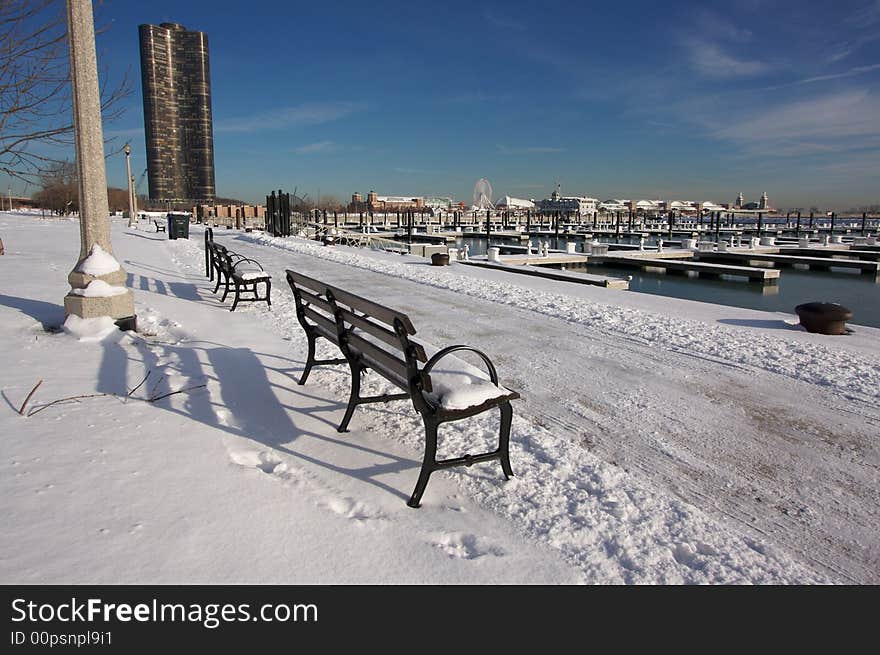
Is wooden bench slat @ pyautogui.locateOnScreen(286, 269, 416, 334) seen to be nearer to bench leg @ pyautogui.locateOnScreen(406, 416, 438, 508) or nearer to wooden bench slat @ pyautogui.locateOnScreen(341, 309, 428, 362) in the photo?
wooden bench slat @ pyautogui.locateOnScreen(341, 309, 428, 362)

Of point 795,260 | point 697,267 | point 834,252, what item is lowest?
point 697,267

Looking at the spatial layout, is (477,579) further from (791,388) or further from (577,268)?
(577,268)

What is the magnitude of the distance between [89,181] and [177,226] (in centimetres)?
2238

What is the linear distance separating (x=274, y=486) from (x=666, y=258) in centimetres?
3725

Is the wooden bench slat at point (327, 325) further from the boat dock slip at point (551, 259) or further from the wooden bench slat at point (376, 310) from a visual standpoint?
the boat dock slip at point (551, 259)

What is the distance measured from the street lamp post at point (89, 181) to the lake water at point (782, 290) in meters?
19.5

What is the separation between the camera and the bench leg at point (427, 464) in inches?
133

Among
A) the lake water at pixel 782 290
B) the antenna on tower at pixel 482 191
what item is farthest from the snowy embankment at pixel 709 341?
the antenna on tower at pixel 482 191

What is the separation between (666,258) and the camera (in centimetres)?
3684

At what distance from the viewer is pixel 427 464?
3.38 m

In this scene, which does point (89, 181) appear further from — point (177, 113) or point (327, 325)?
point (177, 113)

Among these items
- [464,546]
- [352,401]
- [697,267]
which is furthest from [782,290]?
[464,546]

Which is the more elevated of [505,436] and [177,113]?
[177,113]

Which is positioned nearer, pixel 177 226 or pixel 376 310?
pixel 376 310
